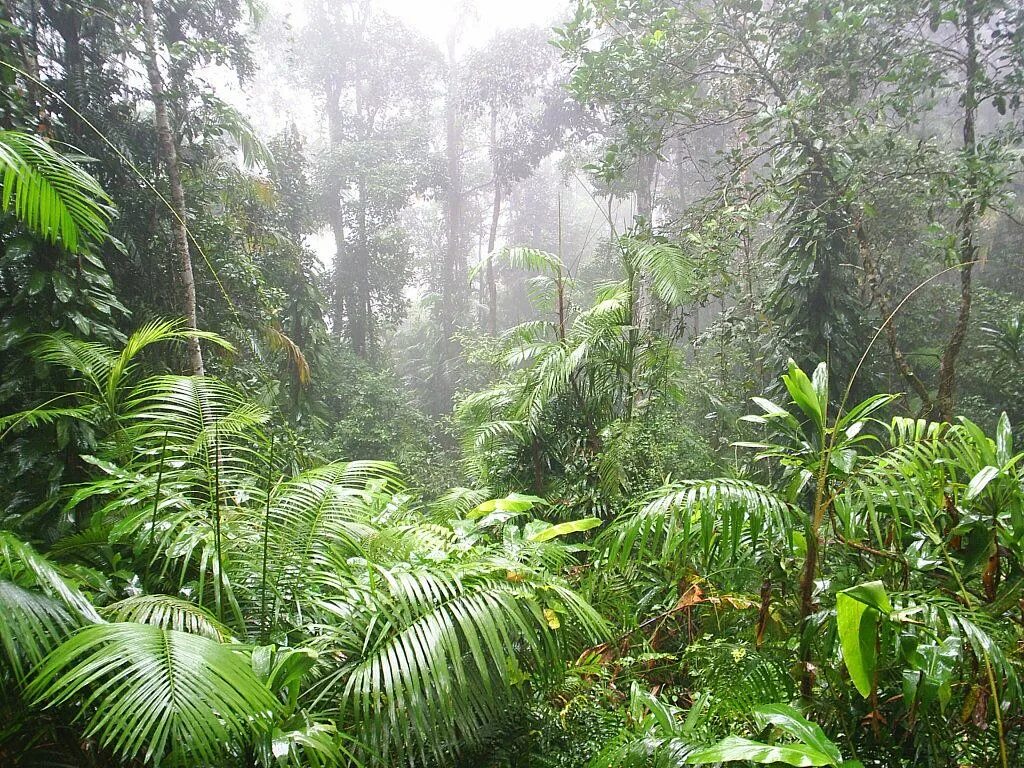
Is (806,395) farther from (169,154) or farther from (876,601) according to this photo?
(169,154)

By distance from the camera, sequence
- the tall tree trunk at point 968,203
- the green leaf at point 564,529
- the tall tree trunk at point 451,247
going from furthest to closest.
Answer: the tall tree trunk at point 451,247 → the tall tree trunk at point 968,203 → the green leaf at point 564,529

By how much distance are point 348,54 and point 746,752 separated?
1291cm

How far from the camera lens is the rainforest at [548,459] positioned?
1255 mm

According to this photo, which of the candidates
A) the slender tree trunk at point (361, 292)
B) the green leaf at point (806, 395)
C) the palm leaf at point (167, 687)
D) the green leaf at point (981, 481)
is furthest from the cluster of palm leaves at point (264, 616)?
the slender tree trunk at point (361, 292)

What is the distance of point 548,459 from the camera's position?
148 inches

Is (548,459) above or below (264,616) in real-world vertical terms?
above

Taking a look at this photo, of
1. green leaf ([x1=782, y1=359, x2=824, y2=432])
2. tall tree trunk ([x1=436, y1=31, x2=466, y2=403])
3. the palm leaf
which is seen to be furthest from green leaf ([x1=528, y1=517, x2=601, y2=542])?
tall tree trunk ([x1=436, y1=31, x2=466, y2=403])

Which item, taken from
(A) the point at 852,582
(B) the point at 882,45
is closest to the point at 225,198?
(B) the point at 882,45

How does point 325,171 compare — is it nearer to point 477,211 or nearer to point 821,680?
point 477,211

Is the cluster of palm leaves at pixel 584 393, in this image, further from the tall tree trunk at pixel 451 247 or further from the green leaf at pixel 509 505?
the tall tree trunk at pixel 451 247

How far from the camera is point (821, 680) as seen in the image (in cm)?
157

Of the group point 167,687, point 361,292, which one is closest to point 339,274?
point 361,292

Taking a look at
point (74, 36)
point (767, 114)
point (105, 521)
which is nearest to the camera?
point (105, 521)

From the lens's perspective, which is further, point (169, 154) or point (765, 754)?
point (169, 154)
